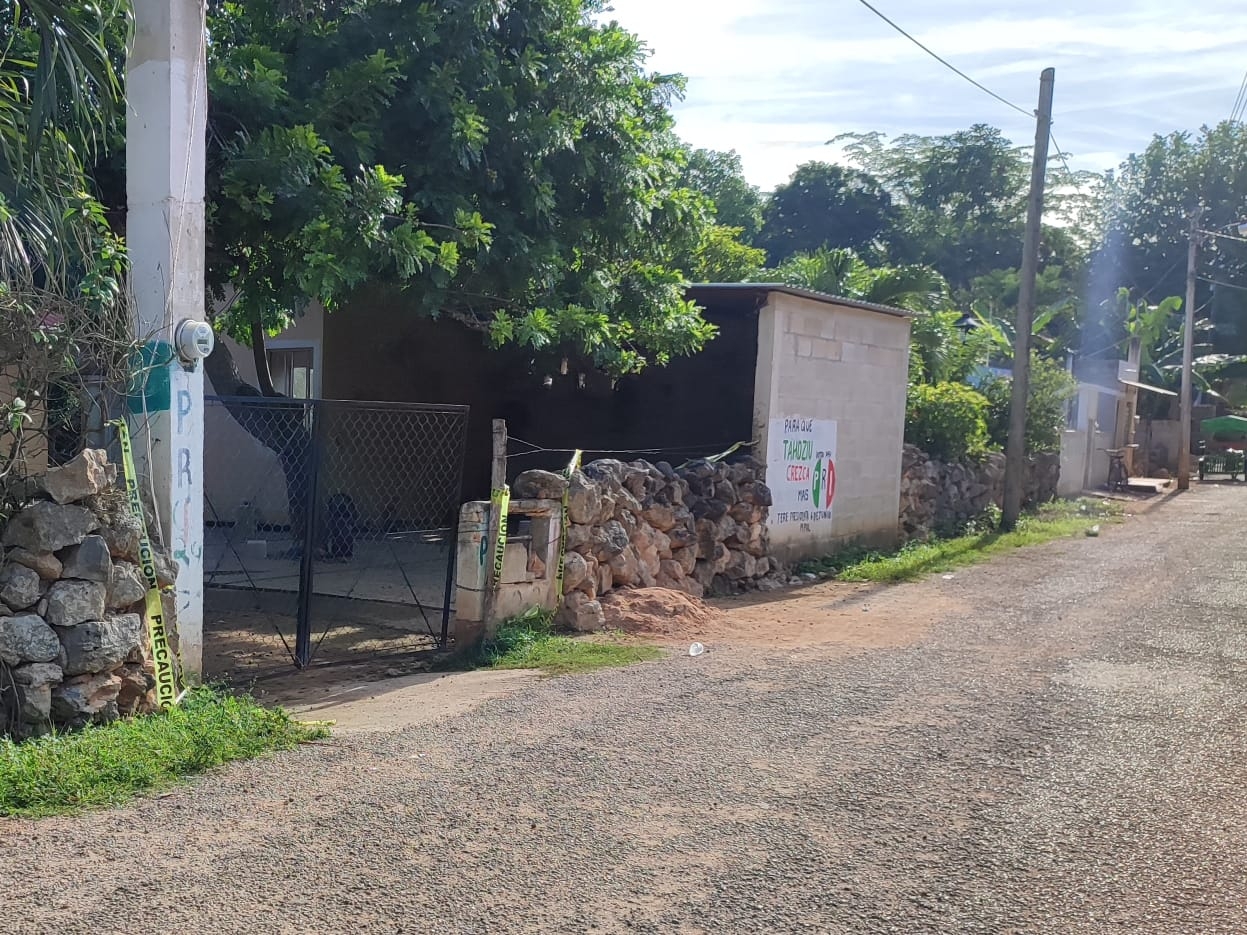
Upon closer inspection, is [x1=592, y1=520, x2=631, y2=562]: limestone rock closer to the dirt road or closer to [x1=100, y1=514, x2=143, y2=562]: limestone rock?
the dirt road

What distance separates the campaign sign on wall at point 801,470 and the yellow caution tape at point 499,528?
4.90 m

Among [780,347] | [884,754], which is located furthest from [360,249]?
[780,347]

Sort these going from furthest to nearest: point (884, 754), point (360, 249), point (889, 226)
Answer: point (889, 226) < point (360, 249) < point (884, 754)

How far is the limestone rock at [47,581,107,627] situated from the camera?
5.57 metres

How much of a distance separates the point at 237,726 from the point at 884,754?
3.41m

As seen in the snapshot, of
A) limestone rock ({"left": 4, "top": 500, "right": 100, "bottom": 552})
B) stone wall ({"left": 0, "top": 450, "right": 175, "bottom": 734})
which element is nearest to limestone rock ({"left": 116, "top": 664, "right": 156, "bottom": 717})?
stone wall ({"left": 0, "top": 450, "right": 175, "bottom": 734})

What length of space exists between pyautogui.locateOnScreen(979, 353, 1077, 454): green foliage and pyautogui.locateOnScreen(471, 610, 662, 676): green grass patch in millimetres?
14334

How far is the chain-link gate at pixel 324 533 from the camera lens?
824 centimetres

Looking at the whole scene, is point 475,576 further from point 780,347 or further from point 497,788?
point 780,347

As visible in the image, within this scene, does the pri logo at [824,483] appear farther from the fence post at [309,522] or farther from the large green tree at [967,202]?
the large green tree at [967,202]

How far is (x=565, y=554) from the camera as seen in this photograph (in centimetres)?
923

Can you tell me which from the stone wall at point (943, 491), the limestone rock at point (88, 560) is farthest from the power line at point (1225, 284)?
the limestone rock at point (88, 560)

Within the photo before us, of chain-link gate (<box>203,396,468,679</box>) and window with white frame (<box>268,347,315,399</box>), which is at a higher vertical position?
window with white frame (<box>268,347,315,399</box>)

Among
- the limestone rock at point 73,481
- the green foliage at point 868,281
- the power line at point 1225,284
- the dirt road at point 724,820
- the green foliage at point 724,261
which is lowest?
the dirt road at point 724,820
